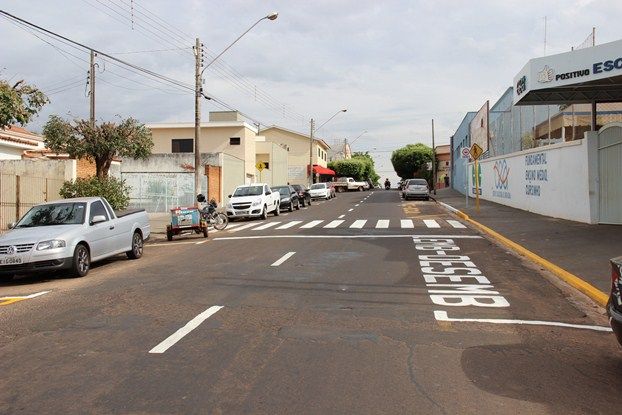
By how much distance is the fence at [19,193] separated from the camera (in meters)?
18.1

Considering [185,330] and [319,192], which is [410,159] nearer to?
[319,192]

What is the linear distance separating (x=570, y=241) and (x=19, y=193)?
54.3 feet

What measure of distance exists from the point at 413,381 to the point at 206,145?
149 feet

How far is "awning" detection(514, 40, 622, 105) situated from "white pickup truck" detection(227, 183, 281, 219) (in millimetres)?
11633

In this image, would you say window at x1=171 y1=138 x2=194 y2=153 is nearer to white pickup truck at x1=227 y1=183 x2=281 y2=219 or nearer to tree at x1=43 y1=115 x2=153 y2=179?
white pickup truck at x1=227 y1=183 x2=281 y2=219

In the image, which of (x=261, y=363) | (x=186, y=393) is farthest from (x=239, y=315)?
(x=186, y=393)

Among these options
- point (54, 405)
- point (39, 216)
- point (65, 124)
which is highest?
point (65, 124)

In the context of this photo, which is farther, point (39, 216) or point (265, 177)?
point (265, 177)

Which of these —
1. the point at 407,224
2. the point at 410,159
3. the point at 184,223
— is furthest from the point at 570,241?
A: the point at 410,159

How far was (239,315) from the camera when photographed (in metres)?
7.18

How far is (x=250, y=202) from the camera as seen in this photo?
2528cm

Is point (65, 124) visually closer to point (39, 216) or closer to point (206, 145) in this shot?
point (39, 216)

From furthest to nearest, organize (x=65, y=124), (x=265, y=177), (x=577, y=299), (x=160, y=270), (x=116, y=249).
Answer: (x=265, y=177) → (x=65, y=124) → (x=116, y=249) → (x=160, y=270) → (x=577, y=299)

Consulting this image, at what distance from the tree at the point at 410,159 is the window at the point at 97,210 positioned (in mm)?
82257
